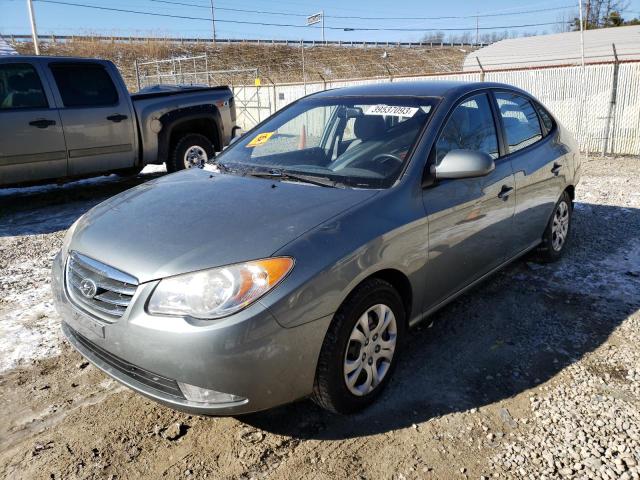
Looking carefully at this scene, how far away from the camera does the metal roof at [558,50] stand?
742 inches

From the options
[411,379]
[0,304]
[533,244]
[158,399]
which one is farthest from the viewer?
[533,244]

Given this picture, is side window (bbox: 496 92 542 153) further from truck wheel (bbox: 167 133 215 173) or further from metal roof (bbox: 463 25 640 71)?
metal roof (bbox: 463 25 640 71)

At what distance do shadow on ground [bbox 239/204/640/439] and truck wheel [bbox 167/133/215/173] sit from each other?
5583mm

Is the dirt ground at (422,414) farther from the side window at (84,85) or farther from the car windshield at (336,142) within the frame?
the side window at (84,85)

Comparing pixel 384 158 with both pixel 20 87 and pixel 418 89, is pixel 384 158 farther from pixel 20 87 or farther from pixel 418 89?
pixel 20 87

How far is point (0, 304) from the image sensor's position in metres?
4.10

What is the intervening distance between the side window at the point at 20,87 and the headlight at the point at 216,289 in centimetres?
571

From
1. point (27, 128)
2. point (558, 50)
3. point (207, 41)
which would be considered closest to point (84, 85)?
point (27, 128)

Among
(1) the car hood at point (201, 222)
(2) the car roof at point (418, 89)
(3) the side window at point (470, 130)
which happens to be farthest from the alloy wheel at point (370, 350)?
(2) the car roof at point (418, 89)

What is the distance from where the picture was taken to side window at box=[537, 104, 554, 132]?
4.59 metres

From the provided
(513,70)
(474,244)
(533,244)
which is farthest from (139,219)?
(513,70)

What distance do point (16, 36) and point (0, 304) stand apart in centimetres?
4767

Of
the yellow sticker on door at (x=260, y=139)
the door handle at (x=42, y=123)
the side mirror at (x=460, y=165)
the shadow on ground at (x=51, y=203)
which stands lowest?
the shadow on ground at (x=51, y=203)

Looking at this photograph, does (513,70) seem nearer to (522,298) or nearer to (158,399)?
(522,298)
